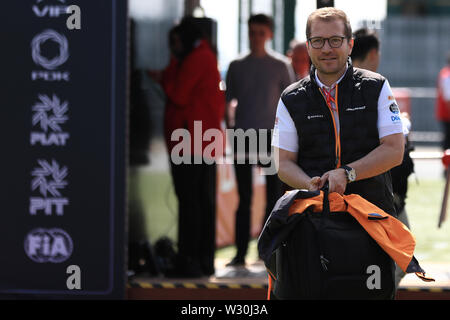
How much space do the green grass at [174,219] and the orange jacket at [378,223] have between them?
1.48m

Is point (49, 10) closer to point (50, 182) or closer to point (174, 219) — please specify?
point (50, 182)

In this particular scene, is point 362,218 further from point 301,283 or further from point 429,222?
point 429,222

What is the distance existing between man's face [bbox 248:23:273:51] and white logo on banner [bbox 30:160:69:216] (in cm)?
194

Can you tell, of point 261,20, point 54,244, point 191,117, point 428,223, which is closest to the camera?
point 54,244

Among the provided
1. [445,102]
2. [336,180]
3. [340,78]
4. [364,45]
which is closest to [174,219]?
[364,45]

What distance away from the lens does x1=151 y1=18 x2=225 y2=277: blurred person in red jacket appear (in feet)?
19.0

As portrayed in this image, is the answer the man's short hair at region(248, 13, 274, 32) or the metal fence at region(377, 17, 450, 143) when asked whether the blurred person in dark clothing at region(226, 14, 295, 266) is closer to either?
the man's short hair at region(248, 13, 274, 32)

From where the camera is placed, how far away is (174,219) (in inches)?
270

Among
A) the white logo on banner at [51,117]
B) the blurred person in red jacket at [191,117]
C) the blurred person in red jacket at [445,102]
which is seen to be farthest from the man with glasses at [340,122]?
the blurred person in red jacket at [445,102]

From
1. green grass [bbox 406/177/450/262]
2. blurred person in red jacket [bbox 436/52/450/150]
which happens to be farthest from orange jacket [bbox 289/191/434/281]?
blurred person in red jacket [bbox 436/52/450/150]

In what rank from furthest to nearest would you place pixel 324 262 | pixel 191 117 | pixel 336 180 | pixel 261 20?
pixel 261 20 → pixel 191 117 → pixel 336 180 → pixel 324 262

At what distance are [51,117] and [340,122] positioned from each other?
2094 mm

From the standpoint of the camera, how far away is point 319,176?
12.1ft
